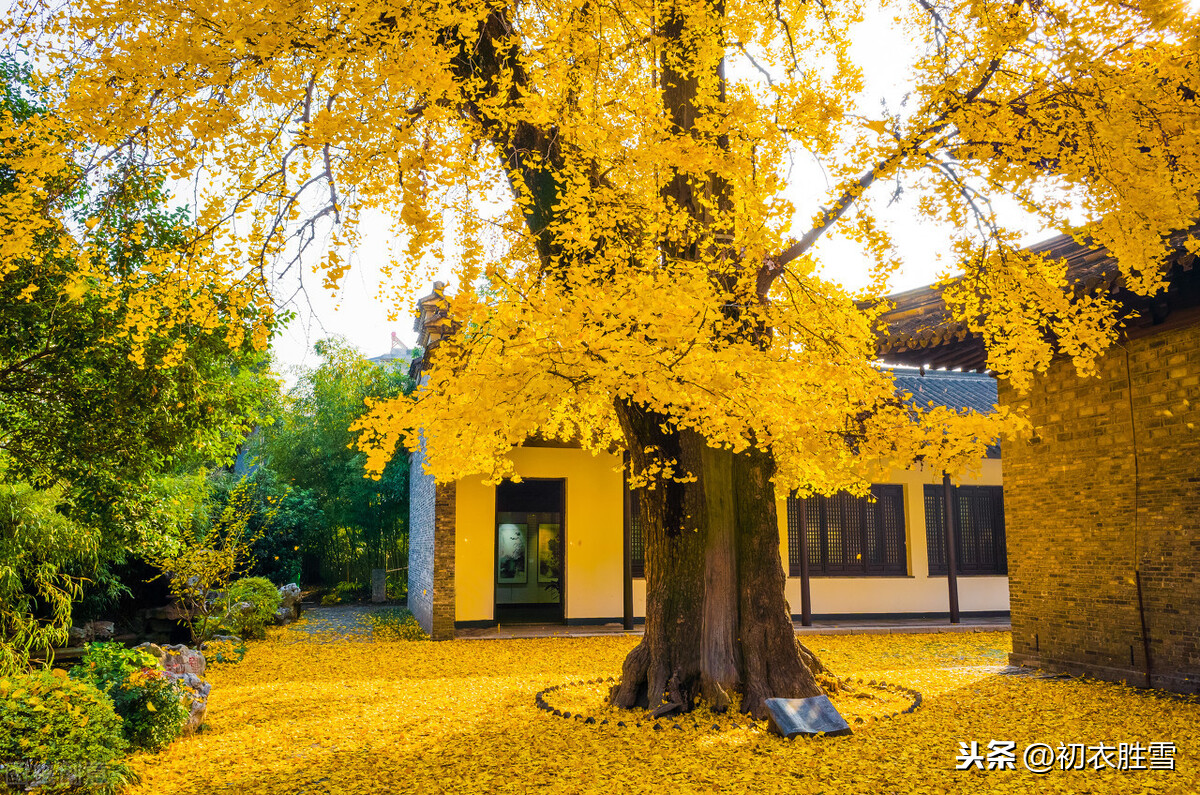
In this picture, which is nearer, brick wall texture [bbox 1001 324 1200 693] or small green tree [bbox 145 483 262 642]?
brick wall texture [bbox 1001 324 1200 693]

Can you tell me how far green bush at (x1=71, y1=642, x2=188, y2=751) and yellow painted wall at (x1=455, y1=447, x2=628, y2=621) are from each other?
633 cm

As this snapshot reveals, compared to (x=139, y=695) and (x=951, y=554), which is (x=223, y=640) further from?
(x=951, y=554)

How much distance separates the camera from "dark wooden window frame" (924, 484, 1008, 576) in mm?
13734

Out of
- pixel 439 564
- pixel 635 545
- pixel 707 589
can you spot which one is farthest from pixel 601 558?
pixel 707 589

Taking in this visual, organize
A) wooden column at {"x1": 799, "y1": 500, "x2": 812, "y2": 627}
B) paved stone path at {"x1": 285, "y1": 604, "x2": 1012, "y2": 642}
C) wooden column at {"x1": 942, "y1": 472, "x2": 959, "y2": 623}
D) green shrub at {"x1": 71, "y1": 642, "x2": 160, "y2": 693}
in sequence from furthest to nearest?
wooden column at {"x1": 942, "y1": 472, "x2": 959, "y2": 623} → wooden column at {"x1": 799, "y1": 500, "x2": 812, "y2": 627} → paved stone path at {"x1": 285, "y1": 604, "x2": 1012, "y2": 642} → green shrub at {"x1": 71, "y1": 642, "x2": 160, "y2": 693}

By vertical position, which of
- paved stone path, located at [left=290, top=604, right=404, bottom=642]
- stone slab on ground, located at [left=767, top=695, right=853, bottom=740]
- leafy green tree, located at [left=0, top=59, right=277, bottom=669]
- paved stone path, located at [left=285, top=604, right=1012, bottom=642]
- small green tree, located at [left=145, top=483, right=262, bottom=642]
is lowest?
paved stone path, located at [left=290, top=604, right=404, bottom=642]

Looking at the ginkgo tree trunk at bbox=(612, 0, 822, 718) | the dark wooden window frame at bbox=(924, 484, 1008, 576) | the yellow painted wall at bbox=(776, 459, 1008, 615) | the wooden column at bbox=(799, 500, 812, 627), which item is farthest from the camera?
the dark wooden window frame at bbox=(924, 484, 1008, 576)

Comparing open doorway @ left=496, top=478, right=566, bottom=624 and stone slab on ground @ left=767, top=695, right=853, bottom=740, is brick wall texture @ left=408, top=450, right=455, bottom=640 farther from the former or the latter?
stone slab on ground @ left=767, top=695, right=853, bottom=740

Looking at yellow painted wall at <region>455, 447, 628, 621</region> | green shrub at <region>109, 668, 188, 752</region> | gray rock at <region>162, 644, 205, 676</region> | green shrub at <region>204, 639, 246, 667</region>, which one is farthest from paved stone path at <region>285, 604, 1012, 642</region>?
green shrub at <region>109, 668, 188, 752</region>

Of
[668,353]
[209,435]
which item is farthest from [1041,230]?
[209,435]

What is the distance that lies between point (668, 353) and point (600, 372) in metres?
0.45

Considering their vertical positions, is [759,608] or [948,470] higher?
[948,470]

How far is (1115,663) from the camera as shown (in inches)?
289

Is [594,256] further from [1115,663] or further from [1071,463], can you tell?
[1115,663]
